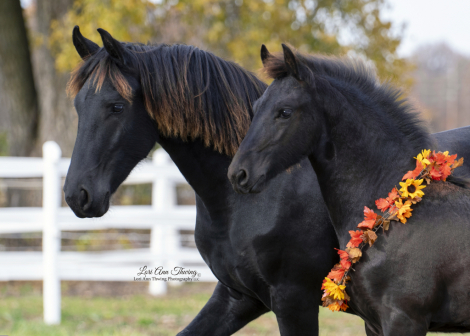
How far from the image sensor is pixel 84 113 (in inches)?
104

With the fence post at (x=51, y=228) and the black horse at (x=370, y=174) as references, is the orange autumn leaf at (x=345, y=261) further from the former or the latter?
the fence post at (x=51, y=228)

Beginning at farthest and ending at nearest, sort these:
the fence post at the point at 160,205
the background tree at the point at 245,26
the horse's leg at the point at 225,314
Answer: the background tree at the point at 245,26 < the fence post at the point at 160,205 < the horse's leg at the point at 225,314

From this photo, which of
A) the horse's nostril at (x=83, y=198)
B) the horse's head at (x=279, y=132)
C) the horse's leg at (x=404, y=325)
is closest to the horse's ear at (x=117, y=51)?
the horse's nostril at (x=83, y=198)

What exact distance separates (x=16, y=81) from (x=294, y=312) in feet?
27.2

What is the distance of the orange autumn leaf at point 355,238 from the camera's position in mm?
2346

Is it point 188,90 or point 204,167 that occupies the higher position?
point 188,90

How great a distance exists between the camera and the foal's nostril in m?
2.32

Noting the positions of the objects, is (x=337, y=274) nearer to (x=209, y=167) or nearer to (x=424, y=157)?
(x=424, y=157)

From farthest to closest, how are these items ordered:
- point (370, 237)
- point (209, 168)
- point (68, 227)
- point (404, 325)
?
point (68, 227) → point (209, 168) → point (370, 237) → point (404, 325)

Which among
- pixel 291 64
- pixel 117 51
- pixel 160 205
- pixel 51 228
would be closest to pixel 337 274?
pixel 291 64

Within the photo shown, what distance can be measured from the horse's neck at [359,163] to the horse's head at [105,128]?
39.7 inches

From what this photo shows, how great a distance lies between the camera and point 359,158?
251 centimetres

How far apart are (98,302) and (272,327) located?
263 centimetres

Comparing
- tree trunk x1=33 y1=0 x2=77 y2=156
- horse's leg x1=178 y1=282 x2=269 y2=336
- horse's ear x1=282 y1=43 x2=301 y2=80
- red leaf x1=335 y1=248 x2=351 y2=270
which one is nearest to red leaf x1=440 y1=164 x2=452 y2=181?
red leaf x1=335 y1=248 x2=351 y2=270
